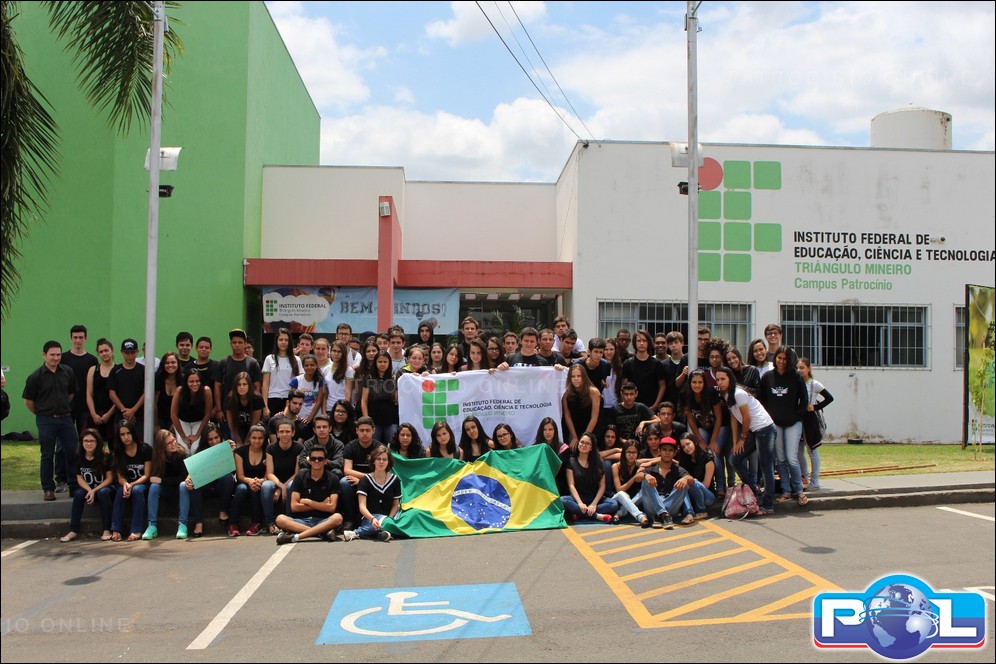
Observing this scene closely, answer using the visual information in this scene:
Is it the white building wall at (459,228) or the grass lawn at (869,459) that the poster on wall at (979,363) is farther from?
the white building wall at (459,228)

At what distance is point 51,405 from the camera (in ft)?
31.2

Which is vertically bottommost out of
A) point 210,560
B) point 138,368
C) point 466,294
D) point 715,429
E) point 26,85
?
point 210,560

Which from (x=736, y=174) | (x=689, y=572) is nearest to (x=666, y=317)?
(x=736, y=174)

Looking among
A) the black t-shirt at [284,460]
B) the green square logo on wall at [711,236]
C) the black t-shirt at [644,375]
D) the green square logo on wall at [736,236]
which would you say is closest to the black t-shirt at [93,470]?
the black t-shirt at [284,460]

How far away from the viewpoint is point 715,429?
9875 mm

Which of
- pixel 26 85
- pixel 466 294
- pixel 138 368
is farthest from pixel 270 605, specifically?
pixel 466 294

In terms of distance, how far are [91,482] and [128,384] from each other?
140cm

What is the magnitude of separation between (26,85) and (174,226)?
291 inches

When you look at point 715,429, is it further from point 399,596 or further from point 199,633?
point 199,633

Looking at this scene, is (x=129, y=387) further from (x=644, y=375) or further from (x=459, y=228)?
(x=459, y=228)

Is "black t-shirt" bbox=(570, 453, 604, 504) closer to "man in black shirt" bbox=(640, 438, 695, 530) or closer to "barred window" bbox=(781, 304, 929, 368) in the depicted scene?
"man in black shirt" bbox=(640, 438, 695, 530)

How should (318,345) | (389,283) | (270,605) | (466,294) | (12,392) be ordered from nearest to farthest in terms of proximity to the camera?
1. (270,605)
2. (318,345)
3. (12,392)
4. (389,283)
5. (466,294)

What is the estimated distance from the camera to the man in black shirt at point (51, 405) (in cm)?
945

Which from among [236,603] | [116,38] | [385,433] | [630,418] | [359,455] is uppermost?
[116,38]
